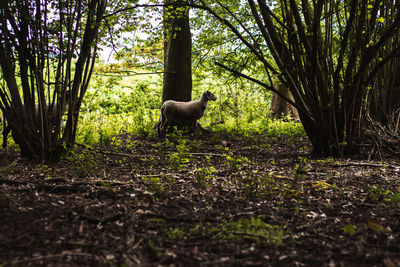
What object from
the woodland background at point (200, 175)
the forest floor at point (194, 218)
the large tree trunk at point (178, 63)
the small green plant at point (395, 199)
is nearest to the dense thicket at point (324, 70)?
the woodland background at point (200, 175)

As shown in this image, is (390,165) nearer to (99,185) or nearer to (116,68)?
(99,185)

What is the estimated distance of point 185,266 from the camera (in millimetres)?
2051

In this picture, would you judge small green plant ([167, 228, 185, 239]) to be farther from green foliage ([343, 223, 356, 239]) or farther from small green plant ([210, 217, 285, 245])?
green foliage ([343, 223, 356, 239])

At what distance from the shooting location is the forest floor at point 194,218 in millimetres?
2164

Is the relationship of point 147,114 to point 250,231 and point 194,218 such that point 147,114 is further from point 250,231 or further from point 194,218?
point 250,231

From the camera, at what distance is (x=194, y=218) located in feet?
9.34

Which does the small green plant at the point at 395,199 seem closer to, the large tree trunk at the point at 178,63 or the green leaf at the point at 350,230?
the green leaf at the point at 350,230

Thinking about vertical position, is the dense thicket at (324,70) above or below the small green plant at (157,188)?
above

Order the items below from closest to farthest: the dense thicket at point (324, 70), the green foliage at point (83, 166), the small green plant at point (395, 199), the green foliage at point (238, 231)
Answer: the green foliage at point (238, 231)
the small green plant at point (395, 199)
the green foliage at point (83, 166)
the dense thicket at point (324, 70)

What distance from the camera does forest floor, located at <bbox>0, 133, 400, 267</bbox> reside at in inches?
85.2

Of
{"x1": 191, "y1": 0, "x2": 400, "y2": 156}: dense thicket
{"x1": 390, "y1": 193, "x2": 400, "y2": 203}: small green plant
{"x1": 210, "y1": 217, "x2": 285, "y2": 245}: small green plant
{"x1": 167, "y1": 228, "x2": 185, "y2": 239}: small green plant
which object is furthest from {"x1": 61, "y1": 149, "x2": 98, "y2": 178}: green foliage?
{"x1": 390, "y1": 193, "x2": 400, "y2": 203}: small green plant

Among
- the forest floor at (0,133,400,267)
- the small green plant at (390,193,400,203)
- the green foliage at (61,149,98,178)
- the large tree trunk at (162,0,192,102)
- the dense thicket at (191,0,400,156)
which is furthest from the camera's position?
the large tree trunk at (162,0,192,102)

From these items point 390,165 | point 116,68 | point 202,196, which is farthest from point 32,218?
point 116,68

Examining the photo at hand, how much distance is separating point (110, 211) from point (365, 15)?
4650 millimetres
